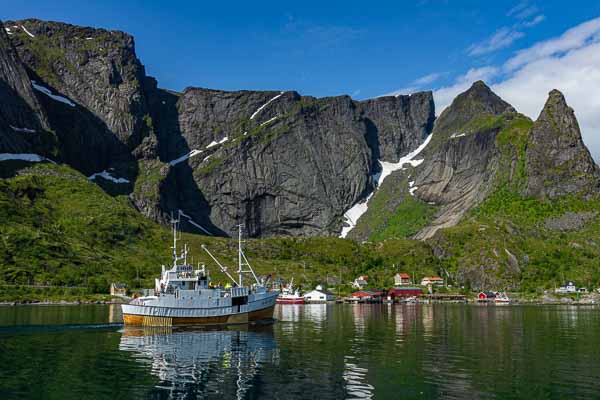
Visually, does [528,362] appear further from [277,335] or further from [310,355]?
[277,335]

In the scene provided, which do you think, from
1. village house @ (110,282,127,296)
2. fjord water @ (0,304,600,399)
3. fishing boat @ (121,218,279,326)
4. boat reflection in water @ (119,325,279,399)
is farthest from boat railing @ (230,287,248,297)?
village house @ (110,282,127,296)

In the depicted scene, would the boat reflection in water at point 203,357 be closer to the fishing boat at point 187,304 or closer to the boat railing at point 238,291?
the fishing boat at point 187,304

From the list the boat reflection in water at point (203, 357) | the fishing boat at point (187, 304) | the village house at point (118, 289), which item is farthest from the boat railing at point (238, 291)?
the village house at point (118, 289)

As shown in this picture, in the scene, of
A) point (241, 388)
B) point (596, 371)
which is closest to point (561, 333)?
point (596, 371)

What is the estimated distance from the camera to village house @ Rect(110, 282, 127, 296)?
185 m

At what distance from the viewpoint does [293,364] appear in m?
51.6

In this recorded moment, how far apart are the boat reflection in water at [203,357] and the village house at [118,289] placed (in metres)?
107

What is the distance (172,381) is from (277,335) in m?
35.3

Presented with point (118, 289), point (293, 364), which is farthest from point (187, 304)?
point (118, 289)

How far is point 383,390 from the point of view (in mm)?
40156

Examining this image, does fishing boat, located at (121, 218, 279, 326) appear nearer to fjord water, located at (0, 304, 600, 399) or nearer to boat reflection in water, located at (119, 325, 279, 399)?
boat reflection in water, located at (119, 325, 279, 399)

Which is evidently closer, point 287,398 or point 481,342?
point 287,398

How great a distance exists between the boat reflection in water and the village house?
106666mm

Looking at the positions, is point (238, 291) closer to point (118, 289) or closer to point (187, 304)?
point (187, 304)
